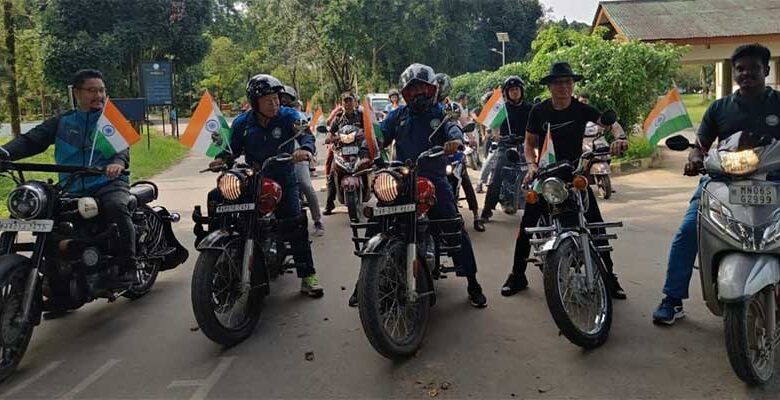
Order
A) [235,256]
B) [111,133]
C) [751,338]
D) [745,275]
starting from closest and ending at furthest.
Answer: [745,275] < [751,338] < [235,256] < [111,133]

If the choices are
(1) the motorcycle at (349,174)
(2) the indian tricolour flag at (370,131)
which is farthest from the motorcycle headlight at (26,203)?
(1) the motorcycle at (349,174)

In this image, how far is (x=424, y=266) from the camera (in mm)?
4281

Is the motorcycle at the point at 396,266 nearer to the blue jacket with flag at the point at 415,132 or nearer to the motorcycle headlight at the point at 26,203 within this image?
the blue jacket with flag at the point at 415,132

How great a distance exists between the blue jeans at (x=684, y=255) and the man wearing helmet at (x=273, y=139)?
8.49 feet

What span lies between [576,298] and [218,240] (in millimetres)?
2255

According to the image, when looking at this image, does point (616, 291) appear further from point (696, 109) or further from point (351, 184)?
point (696, 109)

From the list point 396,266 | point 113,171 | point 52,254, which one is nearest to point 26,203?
point 52,254

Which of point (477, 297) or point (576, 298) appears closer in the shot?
point (576, 298)

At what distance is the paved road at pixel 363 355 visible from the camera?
3613 millimetres

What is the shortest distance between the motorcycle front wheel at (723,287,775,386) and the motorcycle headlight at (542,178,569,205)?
1166 mm

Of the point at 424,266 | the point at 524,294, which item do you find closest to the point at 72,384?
the point at 424,266

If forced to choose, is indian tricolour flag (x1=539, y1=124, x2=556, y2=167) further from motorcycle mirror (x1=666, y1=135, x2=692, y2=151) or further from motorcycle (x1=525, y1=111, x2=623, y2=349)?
motorcycle mirror (x1=666, y1=135, x2=692, y2=151)

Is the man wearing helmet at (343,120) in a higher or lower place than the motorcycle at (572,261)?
higher

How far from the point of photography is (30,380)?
392cm
